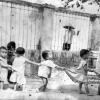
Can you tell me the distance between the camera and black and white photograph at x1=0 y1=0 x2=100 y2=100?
5.08m

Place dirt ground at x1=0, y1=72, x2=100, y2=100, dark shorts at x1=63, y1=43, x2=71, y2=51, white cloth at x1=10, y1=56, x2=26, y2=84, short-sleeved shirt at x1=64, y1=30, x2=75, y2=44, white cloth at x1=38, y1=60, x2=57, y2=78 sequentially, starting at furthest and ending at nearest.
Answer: short-sleeved shirt at x1=64, y1=30, x2=75, y2=44 → dark shorts at x1=63, y1=43, x2=71, y2=51 → white cloth at x1=38, y1=60, x2=57, y2=78 → white cloth at x1=10, y1=56, x2=26, y2=84 → dirt ground at x1=0, y1=72, x2=100, y2=100

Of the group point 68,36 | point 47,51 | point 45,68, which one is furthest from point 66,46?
point 45,68

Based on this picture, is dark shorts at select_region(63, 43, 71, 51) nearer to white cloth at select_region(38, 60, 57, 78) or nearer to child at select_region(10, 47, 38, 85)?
white cloth at select_region(38, 60, 57, 78)

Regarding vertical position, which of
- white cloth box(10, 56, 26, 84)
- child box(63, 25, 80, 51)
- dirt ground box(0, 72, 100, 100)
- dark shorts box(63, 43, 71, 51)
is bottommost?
dirt ground box(0, 72, 100, 100)

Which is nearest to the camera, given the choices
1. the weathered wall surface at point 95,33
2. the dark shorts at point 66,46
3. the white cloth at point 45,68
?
the white cloth at point 45,68

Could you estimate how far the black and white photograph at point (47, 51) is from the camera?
5.08 metres

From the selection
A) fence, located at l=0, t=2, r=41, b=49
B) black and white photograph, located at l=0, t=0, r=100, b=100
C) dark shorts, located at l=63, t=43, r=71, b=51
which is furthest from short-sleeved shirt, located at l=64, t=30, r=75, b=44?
fence, located at l=0, t=2, r=41, b=49

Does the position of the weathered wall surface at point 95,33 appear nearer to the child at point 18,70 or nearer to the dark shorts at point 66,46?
the dark shorts at point 66,46

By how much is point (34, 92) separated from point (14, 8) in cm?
328

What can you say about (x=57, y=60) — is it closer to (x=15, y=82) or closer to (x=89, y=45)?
(x=89, y=45)

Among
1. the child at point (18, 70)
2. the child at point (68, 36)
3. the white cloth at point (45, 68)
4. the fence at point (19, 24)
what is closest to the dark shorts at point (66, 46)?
the child at point (68, 36)

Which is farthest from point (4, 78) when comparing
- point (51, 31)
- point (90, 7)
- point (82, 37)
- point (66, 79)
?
point (90, 7)

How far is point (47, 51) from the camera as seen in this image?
18.0 feet

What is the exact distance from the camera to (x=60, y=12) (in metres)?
8.03
